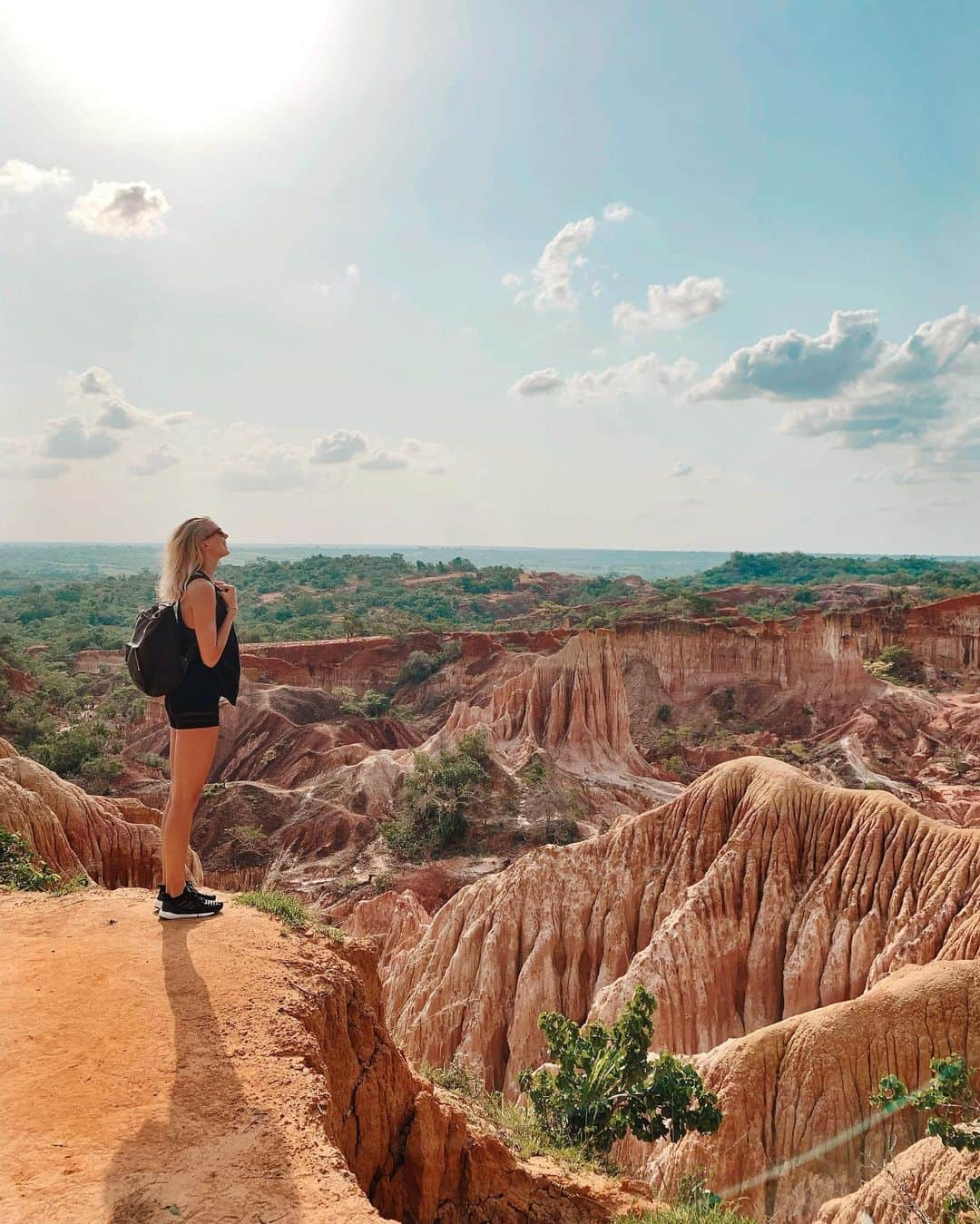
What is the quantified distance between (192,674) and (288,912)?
1.68 m

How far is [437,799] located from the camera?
24.5 m

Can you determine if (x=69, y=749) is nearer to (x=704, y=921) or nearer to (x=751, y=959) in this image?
(x=704, y=921)

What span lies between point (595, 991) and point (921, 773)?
2566 cm

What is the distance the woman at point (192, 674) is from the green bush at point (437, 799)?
19.9 m

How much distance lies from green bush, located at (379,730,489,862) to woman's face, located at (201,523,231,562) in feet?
67.1

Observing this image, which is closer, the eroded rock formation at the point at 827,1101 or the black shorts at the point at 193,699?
the black shorts at the point at 193,699

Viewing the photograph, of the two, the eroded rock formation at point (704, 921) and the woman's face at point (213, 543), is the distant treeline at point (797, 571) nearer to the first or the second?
the eroded rock formation at point (704, 921)

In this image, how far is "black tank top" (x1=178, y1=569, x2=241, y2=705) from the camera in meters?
4.12

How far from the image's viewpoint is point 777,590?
93125 mm

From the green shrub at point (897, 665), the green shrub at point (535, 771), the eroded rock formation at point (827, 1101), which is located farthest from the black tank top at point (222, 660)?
the green shrub at point (897, 665)

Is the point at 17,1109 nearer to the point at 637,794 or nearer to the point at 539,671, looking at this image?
the point at 637,794

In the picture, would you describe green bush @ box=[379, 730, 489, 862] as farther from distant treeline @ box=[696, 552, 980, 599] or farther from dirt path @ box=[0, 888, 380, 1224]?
distant treeline @ box=[696, 552, 980, 599]

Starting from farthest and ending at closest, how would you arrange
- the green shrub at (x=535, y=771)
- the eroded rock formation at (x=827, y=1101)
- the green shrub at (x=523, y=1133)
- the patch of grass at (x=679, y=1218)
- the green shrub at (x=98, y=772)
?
the green shrub at (x=535, y=771) < the green shrub at (x=98, y=772) < the eroded rock formation at (x=827, y=1101) < the green shrub at (x=523, y=1133) < the patch of grass at (x=679, y=1218)

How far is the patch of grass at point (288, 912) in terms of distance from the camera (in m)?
4.60
